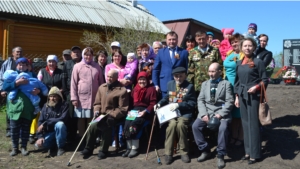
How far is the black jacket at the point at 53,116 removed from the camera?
6434 millimetres

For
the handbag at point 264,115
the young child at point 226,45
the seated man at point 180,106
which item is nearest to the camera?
the handbag at point 264,115

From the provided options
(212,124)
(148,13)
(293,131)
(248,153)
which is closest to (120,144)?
(212,124)

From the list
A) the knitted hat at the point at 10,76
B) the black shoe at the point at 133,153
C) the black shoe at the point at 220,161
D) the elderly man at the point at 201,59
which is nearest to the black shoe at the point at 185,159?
the black shoe at the point at 220,161

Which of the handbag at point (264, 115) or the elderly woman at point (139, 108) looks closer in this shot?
the handbag at point (264, 115)

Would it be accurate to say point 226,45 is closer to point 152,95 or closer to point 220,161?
point 152,95

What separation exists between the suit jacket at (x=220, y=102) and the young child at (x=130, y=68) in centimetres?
156

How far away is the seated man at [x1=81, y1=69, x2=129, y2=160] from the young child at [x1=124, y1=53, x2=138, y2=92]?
0.34m

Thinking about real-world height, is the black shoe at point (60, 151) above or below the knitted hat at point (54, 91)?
below

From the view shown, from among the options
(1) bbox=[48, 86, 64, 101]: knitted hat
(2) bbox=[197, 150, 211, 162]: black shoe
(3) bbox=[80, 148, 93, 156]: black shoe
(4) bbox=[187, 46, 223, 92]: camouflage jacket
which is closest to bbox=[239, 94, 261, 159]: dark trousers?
(2) bbox=[197, 150, 211, 162]: black shoe

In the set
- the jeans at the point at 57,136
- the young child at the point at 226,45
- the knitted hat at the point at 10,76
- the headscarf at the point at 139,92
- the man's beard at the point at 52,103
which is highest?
the young child at the point at 226,45

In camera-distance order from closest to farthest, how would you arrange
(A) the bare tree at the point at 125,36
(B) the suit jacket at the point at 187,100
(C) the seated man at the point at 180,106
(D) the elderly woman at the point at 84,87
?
(C) the seated man at the point at 180,106 < (B) the suit jacket at the point at 187,100 < (D) the elderly woman at the point at 84,87 < (A) the bare tree at the point at 125,36

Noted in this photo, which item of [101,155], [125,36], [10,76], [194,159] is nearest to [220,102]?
[194,159]

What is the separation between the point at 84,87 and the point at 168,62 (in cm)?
170

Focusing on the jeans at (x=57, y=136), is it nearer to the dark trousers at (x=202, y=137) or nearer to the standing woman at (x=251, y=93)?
the dark trousers at (x=202, y=137)
